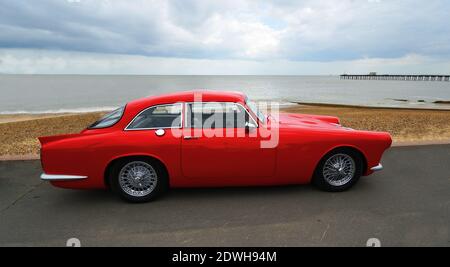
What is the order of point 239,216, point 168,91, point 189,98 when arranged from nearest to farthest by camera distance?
point 239,216, point 189,98, point 168,91

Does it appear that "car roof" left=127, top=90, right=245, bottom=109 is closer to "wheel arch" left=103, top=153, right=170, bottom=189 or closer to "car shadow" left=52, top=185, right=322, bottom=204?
"wheel arch" left=103, top=153, right=170, bottom=189

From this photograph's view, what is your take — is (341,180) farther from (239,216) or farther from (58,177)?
(58,177)

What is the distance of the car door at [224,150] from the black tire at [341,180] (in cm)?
70

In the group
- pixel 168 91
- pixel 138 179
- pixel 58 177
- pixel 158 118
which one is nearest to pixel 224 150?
pixel 158 118

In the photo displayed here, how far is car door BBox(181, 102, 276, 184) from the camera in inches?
144

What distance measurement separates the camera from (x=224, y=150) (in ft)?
12.0

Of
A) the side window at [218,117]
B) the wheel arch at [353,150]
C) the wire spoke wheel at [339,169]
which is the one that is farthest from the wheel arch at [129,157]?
the wire spoke wheel at [339,169]

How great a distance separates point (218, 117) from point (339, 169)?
1.83 meters

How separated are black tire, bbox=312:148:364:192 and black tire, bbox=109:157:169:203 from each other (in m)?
2.07

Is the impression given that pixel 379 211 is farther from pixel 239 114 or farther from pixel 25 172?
pixel 25 172

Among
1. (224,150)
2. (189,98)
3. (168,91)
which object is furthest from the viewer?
(168,91)
